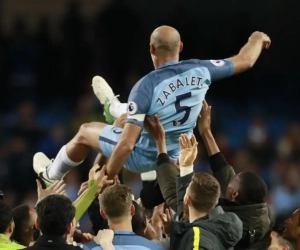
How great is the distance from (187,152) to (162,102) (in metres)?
0.76

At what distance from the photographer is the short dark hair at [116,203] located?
423cm

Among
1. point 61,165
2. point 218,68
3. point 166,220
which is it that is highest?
point 218,68

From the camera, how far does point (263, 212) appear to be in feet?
15.1

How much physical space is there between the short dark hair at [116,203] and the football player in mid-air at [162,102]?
2.88ft

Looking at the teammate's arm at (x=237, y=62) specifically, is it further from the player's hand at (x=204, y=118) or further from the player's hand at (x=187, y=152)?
the player's hand at (x=187, y=152)

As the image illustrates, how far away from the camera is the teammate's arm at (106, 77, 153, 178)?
514 centimetres

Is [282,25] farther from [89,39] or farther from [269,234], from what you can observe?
[269,234]

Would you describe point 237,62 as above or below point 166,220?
above

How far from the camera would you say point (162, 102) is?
530cm

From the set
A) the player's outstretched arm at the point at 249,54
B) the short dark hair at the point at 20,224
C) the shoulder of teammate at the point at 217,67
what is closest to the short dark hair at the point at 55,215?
the short dark hair at the point at 20,224

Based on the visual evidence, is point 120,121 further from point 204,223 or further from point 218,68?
point 204,223

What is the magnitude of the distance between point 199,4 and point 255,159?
278 cm

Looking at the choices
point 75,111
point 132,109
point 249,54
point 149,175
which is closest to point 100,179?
point 132,109

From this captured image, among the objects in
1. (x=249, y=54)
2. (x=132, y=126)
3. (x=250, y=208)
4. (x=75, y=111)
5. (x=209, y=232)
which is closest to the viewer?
(x=209, y=232)
